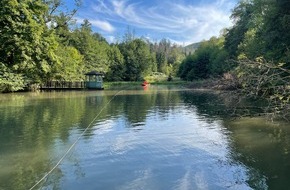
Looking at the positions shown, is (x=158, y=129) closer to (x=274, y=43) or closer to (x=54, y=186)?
(x=54, y=186)

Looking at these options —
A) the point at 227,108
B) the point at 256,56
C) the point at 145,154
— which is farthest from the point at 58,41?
the point at 145,154

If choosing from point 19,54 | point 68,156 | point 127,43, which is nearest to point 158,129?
point 68,156

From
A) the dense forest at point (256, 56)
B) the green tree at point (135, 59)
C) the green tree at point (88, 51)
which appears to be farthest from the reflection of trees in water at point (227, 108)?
the green tree at point (135, 59)

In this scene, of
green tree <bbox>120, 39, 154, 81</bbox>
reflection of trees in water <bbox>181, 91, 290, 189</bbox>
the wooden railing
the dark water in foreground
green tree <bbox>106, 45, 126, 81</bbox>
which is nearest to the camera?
the dark water in foreground

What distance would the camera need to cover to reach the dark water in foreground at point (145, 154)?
20.6ft

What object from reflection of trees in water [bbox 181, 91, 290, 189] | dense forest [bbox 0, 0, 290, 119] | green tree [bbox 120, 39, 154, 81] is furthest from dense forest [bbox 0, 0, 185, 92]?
green tree [bbox 120, 39, 154, 81]

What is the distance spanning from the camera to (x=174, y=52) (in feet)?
471

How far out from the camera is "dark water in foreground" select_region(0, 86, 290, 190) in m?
6.29

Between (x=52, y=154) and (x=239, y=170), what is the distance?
4.74 metres

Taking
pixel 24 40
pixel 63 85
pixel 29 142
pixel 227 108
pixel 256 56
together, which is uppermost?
pixel 24 40

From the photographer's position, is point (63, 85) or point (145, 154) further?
point (63, 85)

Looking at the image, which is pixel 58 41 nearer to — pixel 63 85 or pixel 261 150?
pixel 63 85

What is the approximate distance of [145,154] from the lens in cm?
838

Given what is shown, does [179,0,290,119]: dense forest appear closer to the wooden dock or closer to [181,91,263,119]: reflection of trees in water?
[181,91,263,119]: reflection of trees in water
